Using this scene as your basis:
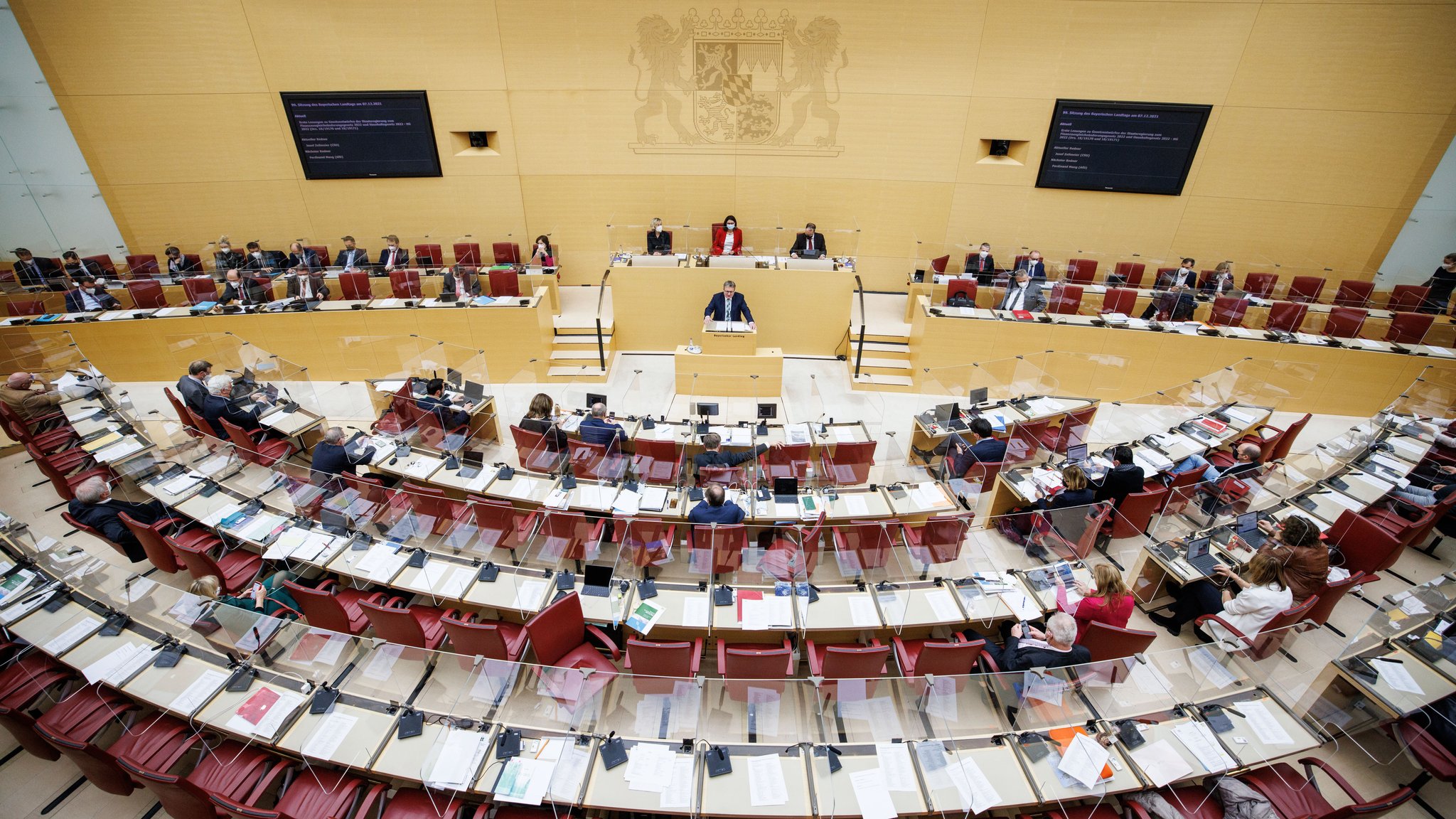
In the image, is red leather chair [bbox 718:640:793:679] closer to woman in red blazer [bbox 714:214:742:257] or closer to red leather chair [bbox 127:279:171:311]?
woman in red blazer [bbox 714:214:742:257]

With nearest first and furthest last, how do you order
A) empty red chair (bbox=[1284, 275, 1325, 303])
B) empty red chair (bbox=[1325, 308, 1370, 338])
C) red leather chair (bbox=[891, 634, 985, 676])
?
red leather chair (bbox=[891, 634, 985, 676]) → empty red chair (bbox=[1325, 308, 1370, 338]) → empty red chair (bbox=[1284, 275, 1325, 303])

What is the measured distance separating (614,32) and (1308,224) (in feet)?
45.1

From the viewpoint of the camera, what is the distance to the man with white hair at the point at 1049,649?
476 cm

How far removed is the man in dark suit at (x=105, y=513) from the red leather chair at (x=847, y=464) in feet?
17.4

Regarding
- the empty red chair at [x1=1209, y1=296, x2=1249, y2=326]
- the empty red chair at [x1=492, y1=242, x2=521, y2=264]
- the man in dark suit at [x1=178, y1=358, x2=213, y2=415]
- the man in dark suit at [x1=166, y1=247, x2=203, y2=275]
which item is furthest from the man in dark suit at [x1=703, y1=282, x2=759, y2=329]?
the man in dark suit at [x1=166, y1=247, x2=203, y2=275]

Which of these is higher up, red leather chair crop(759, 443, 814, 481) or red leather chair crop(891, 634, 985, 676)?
red leather chair crop(759, 443, 814, 481)

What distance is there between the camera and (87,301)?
10.2 m

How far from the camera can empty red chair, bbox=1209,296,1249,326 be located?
10.1m

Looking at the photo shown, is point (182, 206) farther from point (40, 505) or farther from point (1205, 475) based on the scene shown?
point (1205, 475)

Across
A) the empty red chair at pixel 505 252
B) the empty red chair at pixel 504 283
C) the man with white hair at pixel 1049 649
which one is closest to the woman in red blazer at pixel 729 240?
the empty red chair at pixel 504 283

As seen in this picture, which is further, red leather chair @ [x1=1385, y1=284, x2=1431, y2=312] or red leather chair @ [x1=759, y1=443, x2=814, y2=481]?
red leather chair @ [x1=1385, y1=284, x2=1431, y2=312]

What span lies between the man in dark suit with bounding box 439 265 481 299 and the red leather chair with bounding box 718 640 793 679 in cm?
830

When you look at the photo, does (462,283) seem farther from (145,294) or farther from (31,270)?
(31,270)

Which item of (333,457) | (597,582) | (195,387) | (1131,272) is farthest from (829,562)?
(1131,272)
